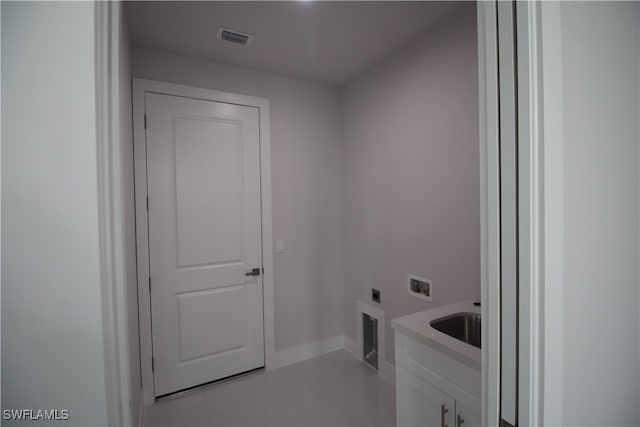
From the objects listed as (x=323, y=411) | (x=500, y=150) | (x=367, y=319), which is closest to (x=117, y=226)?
(x=500, y=150)

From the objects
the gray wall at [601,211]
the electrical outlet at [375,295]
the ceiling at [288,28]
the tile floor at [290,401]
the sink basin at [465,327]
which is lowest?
the tile floor at [290,401]

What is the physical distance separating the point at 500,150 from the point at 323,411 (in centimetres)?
206

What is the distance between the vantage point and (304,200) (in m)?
2.81

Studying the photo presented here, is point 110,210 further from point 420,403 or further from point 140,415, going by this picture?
point 140,415

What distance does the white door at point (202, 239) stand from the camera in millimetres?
2252

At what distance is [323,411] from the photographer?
209 cm

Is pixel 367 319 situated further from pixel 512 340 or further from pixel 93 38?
pixel 93 38

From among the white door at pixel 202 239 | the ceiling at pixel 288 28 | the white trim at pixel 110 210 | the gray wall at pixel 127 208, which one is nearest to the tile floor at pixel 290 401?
the white door at pixel 202 239

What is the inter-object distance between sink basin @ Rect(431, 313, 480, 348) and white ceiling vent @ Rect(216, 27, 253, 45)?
7.00 ft

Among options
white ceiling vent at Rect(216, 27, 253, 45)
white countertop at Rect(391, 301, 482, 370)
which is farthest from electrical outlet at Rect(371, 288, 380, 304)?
white ceiling vent at Rect(216, 27, 253, 45)

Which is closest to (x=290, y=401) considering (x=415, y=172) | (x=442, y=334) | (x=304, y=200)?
(x=442, y=334)

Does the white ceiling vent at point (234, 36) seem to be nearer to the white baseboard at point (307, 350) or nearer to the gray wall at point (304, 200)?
the gray wall at point (304, 200)

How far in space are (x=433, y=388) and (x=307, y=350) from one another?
5.55 ft

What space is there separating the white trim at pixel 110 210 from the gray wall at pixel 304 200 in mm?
2165
